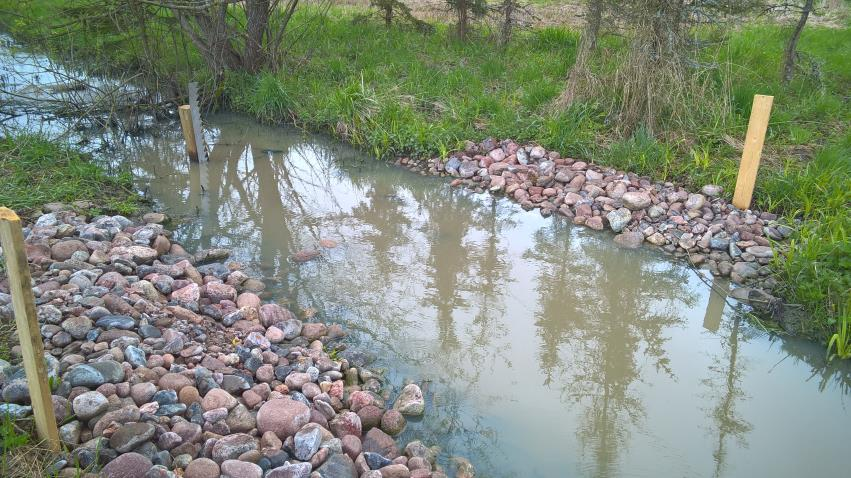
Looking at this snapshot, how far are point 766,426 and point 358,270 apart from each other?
3.12 metres

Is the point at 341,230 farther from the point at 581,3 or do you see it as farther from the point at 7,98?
the point at 581,3

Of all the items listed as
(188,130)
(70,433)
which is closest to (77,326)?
(70,433)

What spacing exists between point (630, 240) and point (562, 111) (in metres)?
2.18

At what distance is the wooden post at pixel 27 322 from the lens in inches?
93.0

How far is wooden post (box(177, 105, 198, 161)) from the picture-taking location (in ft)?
23.3

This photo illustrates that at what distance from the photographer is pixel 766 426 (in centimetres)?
386

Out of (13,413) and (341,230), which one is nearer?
(13,413)

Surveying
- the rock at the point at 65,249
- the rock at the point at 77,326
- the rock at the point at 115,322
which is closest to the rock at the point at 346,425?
the rock at the point at 115,322

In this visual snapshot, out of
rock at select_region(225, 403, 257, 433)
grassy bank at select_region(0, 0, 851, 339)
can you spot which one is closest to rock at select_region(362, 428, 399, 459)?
rock at select_region(225, 403, 257, 433)

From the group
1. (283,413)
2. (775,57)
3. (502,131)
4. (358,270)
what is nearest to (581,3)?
(775,57)

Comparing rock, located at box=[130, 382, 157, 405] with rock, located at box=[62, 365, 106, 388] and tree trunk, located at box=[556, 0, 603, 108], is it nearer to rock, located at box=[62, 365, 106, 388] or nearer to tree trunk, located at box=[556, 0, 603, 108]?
rock, located at box=[62, 365, 106, 388]

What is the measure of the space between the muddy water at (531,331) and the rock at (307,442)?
694mm

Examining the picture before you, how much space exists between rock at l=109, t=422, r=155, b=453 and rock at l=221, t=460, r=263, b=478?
361mm

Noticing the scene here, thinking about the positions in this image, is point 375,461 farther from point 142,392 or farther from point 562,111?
point 562,111
